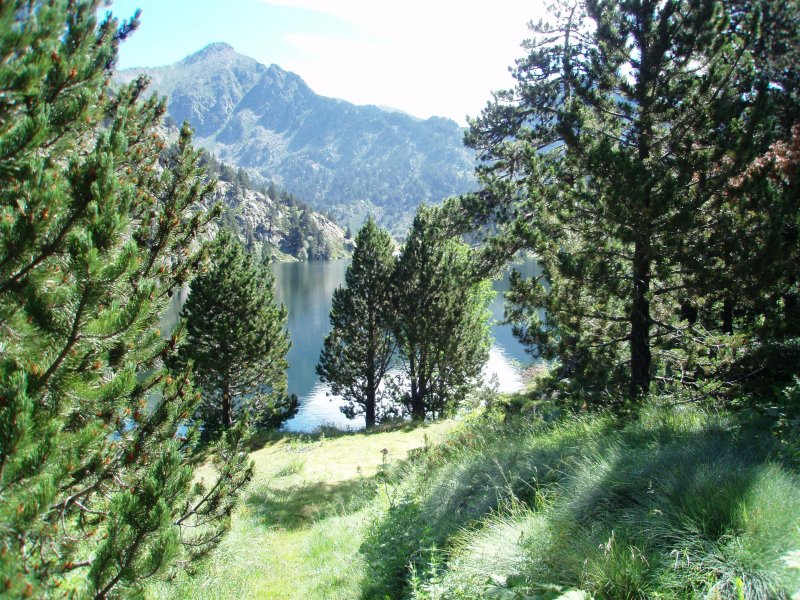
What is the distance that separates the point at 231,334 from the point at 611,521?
18.4 metres

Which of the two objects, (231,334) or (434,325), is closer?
(231,334)

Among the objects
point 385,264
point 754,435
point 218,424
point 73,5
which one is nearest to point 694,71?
point 754,435

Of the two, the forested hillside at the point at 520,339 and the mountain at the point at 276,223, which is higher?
the mountain at the point at 276,223

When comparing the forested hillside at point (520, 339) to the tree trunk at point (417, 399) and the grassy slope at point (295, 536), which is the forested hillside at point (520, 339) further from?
the tree trunk at point (417, 399)

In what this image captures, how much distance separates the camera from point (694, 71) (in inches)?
295

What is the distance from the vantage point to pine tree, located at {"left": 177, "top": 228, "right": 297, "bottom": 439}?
62.6ft

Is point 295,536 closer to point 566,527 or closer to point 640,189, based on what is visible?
point 566,527

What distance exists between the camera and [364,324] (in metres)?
24.0

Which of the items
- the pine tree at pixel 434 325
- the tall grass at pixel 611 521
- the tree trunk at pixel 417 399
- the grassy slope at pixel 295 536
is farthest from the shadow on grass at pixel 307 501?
the tree trunk at pixel 417 399

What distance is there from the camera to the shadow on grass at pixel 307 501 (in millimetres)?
8594

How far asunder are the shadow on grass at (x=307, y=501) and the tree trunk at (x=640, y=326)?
501 centimetres

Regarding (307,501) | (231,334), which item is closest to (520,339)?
(307,501)

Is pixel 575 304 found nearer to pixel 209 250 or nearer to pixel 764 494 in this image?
pixel 764 494

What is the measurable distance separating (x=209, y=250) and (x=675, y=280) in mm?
6734
